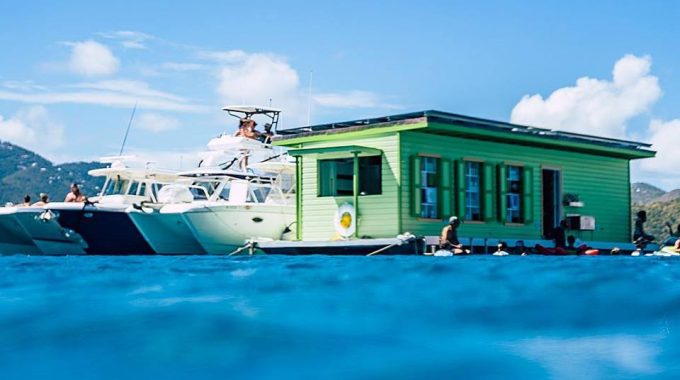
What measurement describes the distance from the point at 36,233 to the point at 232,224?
5.00 meters

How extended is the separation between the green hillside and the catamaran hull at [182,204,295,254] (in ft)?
323

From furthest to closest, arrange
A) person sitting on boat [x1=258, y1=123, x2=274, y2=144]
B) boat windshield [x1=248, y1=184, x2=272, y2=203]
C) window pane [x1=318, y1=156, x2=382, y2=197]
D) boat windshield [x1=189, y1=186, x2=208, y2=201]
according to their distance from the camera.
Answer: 1. person sitting on boat [x1=258, y1=123, x2=274, y2=144]
2. boat windshield [x1=189, y1=186, x2=208, y2=201]
3. boat windshield [x1=248, y1=184, x2=272, y2=203]
4. window pane [x1=318, y1=156, x2=382, y2=197]

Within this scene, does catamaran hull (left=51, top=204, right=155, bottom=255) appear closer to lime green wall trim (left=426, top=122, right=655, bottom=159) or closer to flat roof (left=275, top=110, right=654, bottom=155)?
flat roof (left=275, top=110, right=654, bottom=155)

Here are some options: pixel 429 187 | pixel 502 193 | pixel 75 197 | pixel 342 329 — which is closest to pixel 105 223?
pixel 75 197

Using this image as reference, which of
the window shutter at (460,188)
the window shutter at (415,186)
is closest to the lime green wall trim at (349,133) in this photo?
the window shutter at (415,186)

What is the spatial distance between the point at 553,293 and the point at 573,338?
5.40ft

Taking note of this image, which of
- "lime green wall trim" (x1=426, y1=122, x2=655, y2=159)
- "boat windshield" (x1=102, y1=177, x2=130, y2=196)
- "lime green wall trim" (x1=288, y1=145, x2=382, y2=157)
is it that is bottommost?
"boat windshield" (x1=102, y1=177, x2=130, y2=196)

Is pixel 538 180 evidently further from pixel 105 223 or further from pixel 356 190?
pixel 105 223

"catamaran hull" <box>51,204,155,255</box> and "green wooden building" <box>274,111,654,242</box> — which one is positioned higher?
"green wooden building" <box>274,111,654,242</box>

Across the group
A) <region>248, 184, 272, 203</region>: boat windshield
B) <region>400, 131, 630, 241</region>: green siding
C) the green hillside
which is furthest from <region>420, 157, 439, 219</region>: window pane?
the green hillside

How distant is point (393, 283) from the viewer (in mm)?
7309

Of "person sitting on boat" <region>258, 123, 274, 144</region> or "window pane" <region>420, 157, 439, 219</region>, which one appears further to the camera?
"person sitting on boat" <region>258, 123, 274, 144</region>

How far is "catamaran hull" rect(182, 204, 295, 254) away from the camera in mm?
22281

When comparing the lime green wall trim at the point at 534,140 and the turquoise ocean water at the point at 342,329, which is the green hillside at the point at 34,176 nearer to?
the lime green wall trim at the point at 534,140
